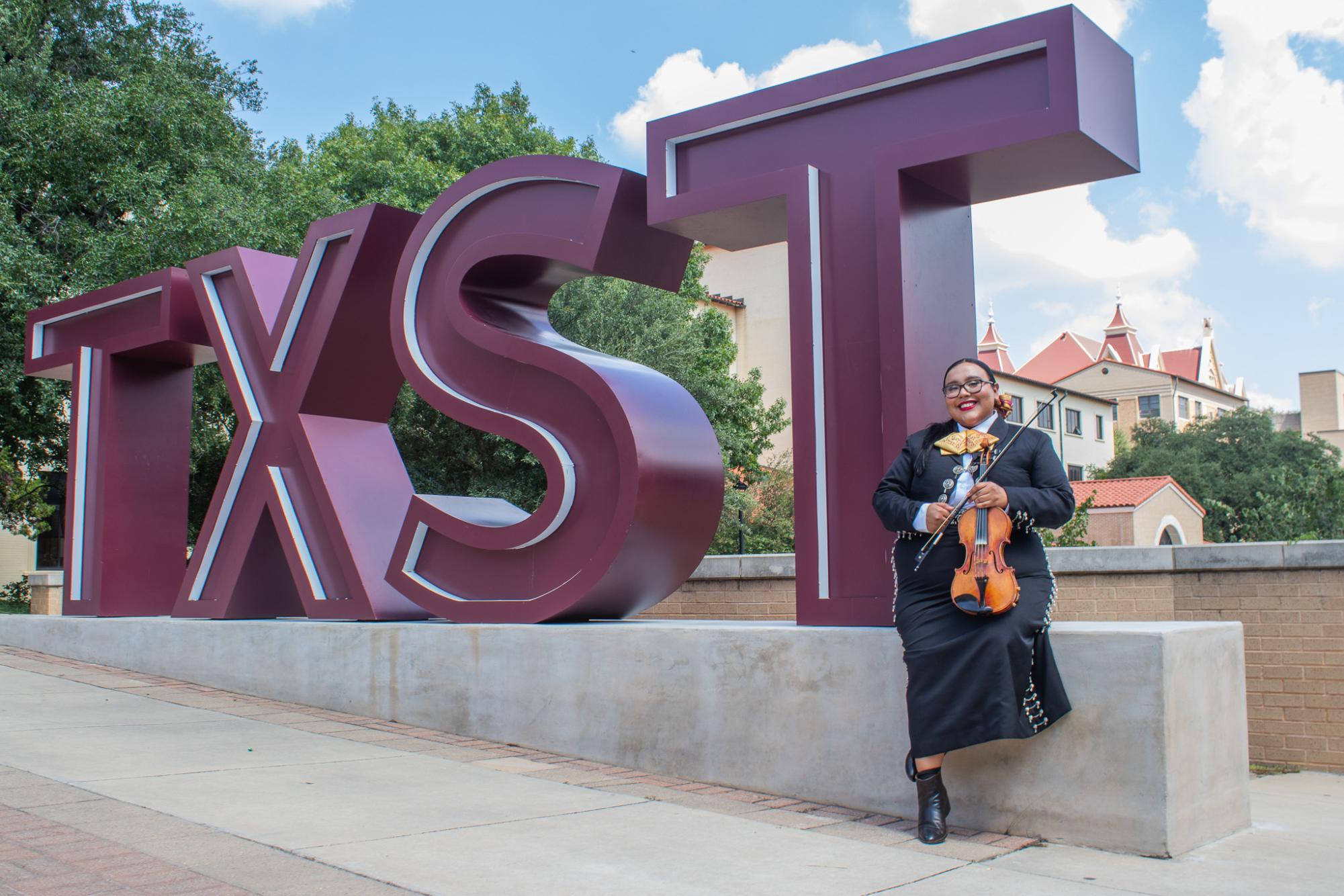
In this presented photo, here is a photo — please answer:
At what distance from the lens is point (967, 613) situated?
5.06 metres

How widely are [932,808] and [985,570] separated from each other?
1059mm

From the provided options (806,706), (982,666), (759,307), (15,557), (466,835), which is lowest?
(466,835)

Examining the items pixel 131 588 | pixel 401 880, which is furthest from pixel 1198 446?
pixel 401 880

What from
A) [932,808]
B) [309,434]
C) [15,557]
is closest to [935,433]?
[932,808]

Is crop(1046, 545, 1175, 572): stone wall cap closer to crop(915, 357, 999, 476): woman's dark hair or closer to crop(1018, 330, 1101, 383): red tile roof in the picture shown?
crop(915, 357, 999, 476): woman's dark hair

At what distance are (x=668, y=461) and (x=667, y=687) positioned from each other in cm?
165

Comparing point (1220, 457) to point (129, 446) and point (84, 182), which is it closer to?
point (84, 182)

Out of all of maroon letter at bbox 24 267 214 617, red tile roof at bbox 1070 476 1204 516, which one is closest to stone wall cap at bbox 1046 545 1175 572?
maroon letter at bbox 24 267 214 617

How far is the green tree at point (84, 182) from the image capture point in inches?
720

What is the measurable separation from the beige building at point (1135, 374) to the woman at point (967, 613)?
72.1 m

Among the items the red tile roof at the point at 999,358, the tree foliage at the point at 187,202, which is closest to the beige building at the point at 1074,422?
the red tile roof at the point at 999,358

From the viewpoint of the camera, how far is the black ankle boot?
505cm

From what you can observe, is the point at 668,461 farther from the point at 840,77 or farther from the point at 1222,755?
the point at 1222,755

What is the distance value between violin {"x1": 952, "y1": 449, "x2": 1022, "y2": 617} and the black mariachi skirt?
100mm
